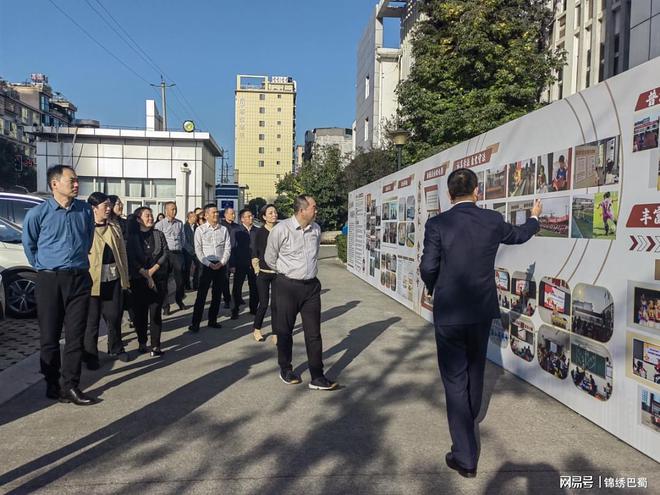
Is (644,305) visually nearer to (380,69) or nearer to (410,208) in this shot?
(410,208)

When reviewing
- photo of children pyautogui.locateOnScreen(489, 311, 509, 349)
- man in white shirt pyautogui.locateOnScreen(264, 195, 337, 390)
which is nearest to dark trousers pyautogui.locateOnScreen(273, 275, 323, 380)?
man in white shirt pyautogui.locateOnScreen(264, 195, 337, 390)

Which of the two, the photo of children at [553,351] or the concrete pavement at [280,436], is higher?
the photo of children at [553,351]

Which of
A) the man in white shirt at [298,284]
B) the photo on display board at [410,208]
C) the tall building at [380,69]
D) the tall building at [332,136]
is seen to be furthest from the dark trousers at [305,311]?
the tall building at [332,136]

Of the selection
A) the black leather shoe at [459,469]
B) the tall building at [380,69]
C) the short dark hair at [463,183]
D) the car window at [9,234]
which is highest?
the tall building at [380,69]

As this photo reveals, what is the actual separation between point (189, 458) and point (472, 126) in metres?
15.1

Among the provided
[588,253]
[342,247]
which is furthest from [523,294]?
[342,247]

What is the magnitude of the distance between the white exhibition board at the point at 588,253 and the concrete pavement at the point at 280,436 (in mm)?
303

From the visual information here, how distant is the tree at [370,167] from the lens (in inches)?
1024

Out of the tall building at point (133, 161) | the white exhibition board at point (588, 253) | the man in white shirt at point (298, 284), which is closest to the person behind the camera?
the white exhibition board at point (588, 253)

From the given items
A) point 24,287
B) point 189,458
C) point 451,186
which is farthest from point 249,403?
point 24,287

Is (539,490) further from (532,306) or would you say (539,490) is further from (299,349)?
(299,349)

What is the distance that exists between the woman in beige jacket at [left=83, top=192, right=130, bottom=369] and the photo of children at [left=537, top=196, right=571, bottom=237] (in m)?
4.36

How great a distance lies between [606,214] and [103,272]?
4775 mm

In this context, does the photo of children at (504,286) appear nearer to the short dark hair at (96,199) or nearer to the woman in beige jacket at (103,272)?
the woman in beige jacket at (103,272)
